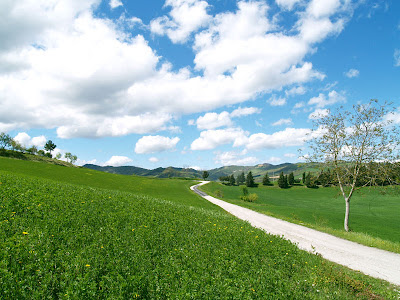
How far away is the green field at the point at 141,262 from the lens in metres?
5.85

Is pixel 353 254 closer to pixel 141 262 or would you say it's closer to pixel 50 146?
pixel 141 262

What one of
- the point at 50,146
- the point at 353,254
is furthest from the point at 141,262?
the point at 50,146

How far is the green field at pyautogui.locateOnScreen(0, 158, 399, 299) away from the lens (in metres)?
5.85

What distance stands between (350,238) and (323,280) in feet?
46.7

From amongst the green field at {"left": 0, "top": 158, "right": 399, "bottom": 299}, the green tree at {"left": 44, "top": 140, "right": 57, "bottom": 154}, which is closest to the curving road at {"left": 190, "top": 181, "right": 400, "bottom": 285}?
the green field at {"left": 0, "top": 158, "right": 399, "bottom": 299}

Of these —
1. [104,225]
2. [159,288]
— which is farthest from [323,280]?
[104,225]

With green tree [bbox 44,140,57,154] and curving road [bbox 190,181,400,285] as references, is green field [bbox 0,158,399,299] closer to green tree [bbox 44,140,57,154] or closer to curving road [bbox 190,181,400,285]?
curving road [bbox 190,181,400,285]

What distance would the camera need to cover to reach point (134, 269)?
6.91m

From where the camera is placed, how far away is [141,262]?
750 centimetres

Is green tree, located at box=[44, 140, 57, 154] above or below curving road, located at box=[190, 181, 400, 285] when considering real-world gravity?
above

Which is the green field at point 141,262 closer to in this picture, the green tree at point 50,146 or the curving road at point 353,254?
the curving road at point 353,254

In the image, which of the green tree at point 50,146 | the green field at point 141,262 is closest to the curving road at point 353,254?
the green field at point 141,262

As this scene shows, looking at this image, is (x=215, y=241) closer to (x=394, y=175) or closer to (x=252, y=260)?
(x=252, y=260)

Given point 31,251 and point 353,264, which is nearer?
point 31,251
